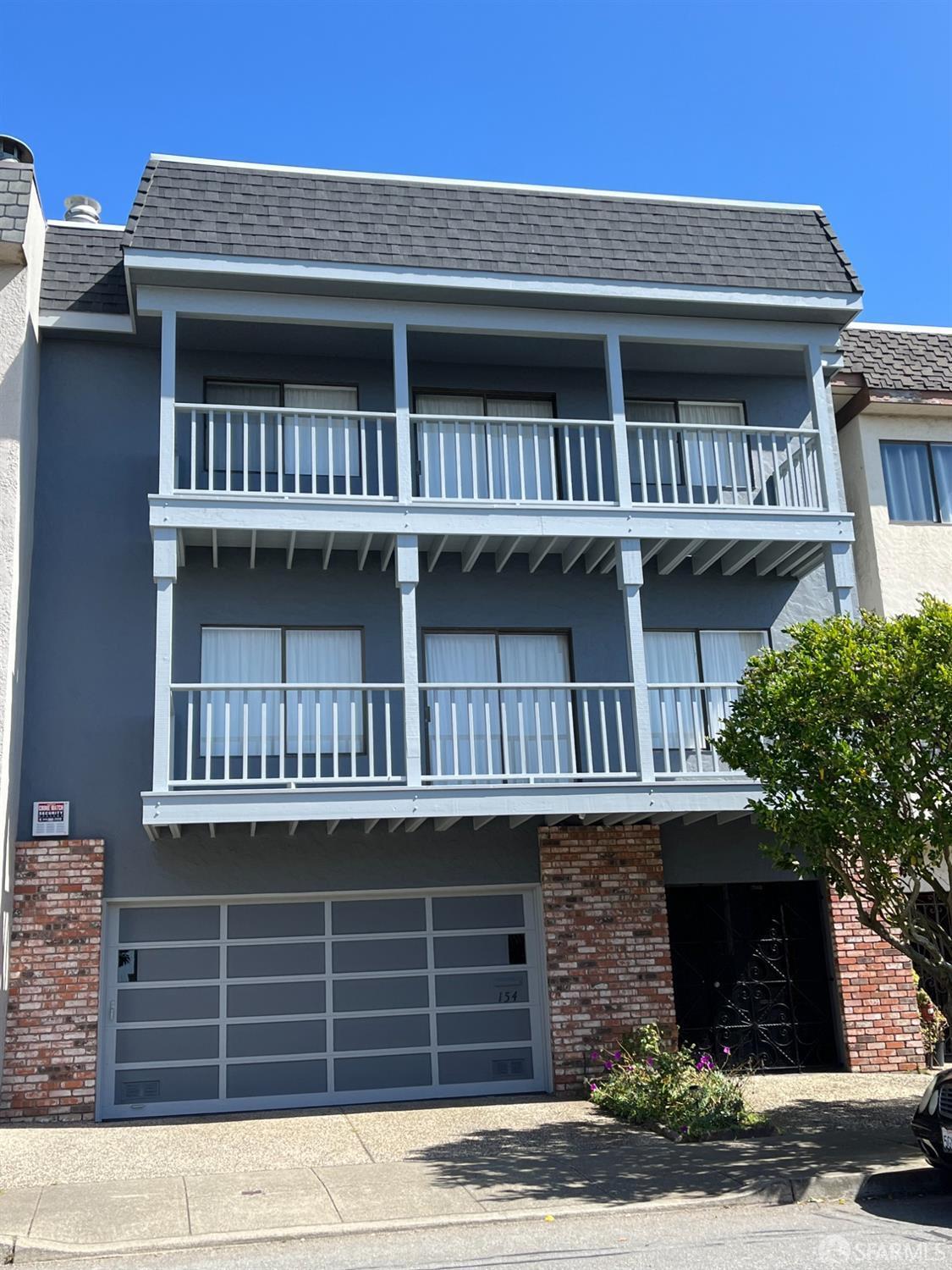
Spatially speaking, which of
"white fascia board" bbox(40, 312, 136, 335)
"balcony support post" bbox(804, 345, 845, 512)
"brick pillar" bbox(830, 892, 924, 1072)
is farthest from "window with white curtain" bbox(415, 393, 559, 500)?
"brick pillar" bbox(830, 892, 924, 1072)

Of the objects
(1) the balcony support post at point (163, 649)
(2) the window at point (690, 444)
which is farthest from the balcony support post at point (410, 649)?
(2) the window at point (690, 444)

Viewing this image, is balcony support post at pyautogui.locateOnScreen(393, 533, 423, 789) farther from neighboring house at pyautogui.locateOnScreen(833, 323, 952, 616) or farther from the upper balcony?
neighboring house at pyautogui.locateOnScreen(833, 323, 952, 616)

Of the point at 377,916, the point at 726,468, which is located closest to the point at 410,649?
the point at 377,916

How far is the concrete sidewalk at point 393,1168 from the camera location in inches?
336

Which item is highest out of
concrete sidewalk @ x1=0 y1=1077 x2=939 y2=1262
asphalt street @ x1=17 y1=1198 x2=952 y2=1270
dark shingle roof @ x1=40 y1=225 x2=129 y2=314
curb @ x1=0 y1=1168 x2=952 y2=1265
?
dark shingle roof @ x1=40 y1=225 x2=129 y2=314

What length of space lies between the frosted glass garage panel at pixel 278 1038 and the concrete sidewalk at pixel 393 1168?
1.00 meters

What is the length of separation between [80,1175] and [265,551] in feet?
24.3

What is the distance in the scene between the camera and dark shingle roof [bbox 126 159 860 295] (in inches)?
568

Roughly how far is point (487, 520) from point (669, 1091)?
6.48 meters

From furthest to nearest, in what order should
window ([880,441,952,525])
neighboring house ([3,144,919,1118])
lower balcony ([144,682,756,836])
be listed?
window ([880,441,952,525])
neighboring house ([3,144,919,1118])
lower balcony ([144,682,756,836])

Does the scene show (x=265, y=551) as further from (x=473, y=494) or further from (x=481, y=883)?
(x=481, y=883)

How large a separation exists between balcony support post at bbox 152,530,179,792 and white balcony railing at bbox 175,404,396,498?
1.24 metres

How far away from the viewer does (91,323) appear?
594 inches

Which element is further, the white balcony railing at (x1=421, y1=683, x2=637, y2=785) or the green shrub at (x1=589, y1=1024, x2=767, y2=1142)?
the white balcony railing at (x1=421, y1=683, x2=637, y2=785)
